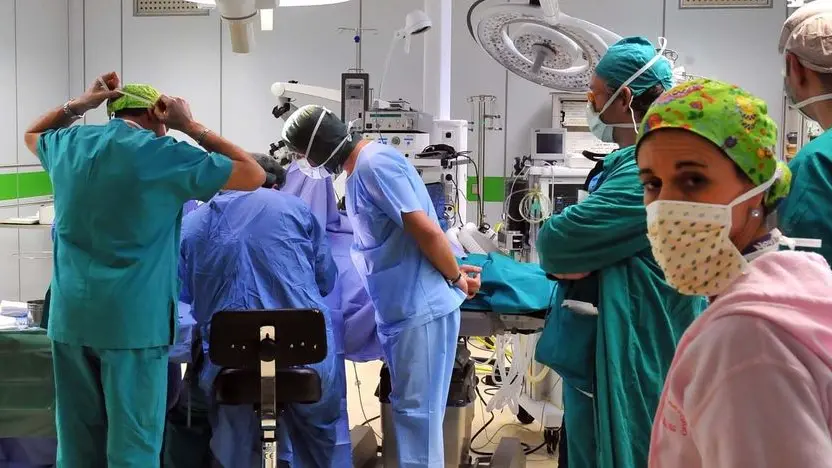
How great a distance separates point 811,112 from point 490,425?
2725 millimetres

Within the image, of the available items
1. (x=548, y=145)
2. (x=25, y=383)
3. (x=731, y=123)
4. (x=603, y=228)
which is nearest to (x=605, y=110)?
(x=603, y=228)

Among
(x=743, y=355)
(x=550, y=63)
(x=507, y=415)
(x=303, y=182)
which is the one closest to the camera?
(x=743, y=355)

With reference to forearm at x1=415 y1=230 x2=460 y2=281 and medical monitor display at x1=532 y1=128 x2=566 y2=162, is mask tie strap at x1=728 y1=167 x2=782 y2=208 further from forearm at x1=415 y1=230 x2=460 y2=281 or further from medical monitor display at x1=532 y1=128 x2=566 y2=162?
medical monitor display at x1=532 y1=128 x2=566 y2=162

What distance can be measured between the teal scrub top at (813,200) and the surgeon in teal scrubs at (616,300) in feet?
1.06

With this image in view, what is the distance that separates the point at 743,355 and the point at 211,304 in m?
2.13

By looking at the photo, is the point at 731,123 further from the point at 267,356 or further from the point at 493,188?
the point at 493,188

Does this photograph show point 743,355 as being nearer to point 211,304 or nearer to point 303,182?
point 211,304

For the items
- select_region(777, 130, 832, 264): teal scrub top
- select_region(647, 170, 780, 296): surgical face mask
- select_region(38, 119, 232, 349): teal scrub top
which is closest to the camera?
select_region(647, 170, 780, 296): surgical face mask

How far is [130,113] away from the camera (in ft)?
7.68

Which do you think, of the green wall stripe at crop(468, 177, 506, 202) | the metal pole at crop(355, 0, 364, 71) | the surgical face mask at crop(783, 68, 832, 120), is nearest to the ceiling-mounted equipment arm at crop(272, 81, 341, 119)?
the metal pole at crop(355, 0, 364, 71)

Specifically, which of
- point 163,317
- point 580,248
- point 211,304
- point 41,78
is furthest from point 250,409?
point 41,78

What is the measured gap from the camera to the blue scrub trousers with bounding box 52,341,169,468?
2.25m

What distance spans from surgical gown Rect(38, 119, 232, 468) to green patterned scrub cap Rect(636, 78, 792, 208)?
155 centimetres

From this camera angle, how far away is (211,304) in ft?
8.75
